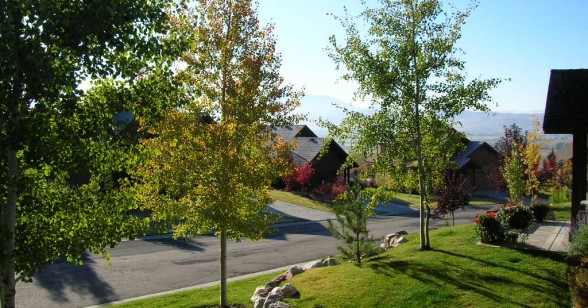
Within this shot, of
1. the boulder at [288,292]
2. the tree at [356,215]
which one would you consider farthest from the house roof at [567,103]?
the boulder at [288,292]

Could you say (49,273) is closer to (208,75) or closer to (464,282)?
(208,75)

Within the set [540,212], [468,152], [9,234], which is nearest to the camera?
[9,234]

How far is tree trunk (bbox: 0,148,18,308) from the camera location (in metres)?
5.72

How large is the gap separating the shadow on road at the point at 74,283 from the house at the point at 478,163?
4691cm

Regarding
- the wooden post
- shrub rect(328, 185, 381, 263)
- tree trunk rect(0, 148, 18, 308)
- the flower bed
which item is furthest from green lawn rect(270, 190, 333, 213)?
tree trunk rect(0, 148, 18, 308)

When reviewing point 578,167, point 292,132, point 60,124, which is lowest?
point 578,167

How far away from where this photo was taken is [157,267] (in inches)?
723

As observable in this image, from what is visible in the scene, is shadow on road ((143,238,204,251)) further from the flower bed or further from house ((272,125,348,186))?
house ((272,125,348,186))

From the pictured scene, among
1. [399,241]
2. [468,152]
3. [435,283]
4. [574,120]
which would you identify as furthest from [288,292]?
[468,152]

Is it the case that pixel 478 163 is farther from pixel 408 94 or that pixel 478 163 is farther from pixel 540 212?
pixel 408 94

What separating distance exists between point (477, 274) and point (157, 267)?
1181cm

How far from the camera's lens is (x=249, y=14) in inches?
448

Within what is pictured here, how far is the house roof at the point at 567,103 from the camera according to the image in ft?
43.8

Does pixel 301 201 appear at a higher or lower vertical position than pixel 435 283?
lower
